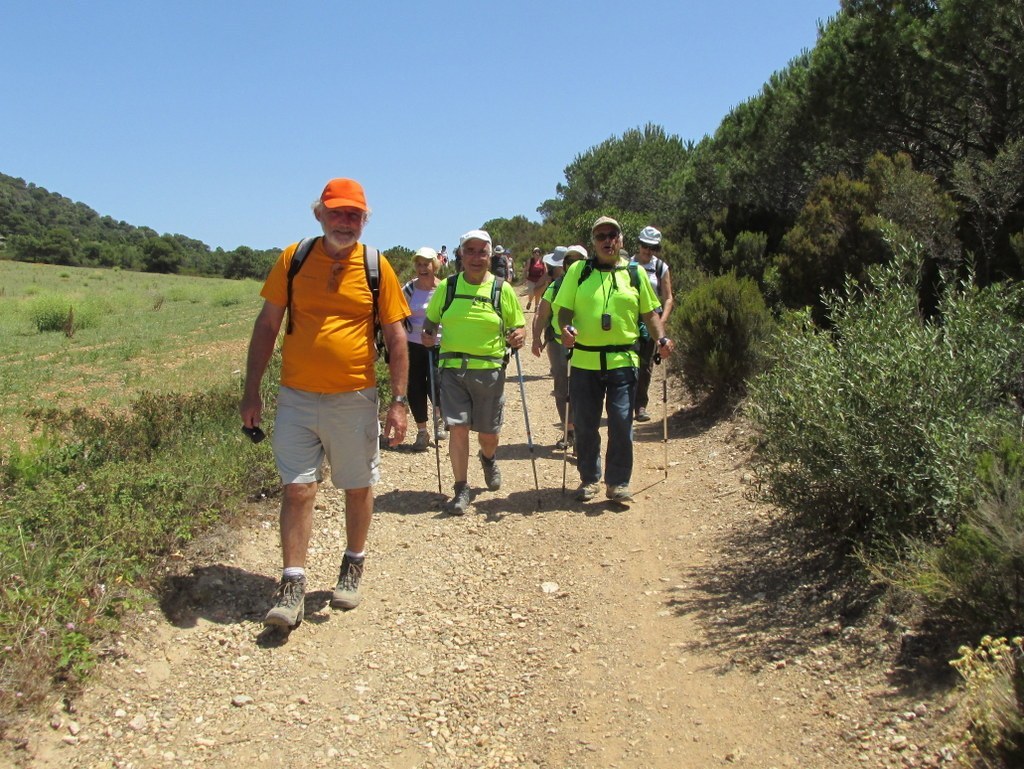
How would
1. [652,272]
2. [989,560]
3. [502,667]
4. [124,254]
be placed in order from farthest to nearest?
[124,254] < [652,272] < [502,667] < [989,560]

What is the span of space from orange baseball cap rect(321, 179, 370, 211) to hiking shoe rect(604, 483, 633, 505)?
296cm

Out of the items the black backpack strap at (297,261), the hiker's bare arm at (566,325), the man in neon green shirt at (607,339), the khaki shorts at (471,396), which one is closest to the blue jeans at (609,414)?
the man in neon green shirt at (607,339)

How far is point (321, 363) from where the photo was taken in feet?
14.4

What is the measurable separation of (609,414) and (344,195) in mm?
2802

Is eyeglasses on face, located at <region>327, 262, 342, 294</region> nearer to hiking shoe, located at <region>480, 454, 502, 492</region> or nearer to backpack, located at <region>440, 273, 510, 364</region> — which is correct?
backpack, located at <region>440, 273, 510, 364</region>

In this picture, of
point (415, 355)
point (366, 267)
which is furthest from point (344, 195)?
point (415, 355)

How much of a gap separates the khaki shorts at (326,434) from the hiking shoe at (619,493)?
2341 millimetres

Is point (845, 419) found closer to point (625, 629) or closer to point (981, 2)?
point (625, 629)

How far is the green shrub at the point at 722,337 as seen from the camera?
29.0 ft

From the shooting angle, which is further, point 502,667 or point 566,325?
point 566,325

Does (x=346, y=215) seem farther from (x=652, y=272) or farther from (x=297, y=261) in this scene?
(x=652, y=272)

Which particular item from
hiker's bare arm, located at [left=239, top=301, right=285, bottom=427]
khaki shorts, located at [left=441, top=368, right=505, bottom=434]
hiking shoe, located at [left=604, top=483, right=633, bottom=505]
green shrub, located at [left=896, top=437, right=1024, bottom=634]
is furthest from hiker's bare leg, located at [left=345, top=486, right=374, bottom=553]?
green shrub, located at [left=896, top=437, right=1024, bottom=634]

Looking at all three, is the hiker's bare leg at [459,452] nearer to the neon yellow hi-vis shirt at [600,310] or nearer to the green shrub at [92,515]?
the neon yellow hi-vis shirt at [600,310]

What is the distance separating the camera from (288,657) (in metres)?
4.19
